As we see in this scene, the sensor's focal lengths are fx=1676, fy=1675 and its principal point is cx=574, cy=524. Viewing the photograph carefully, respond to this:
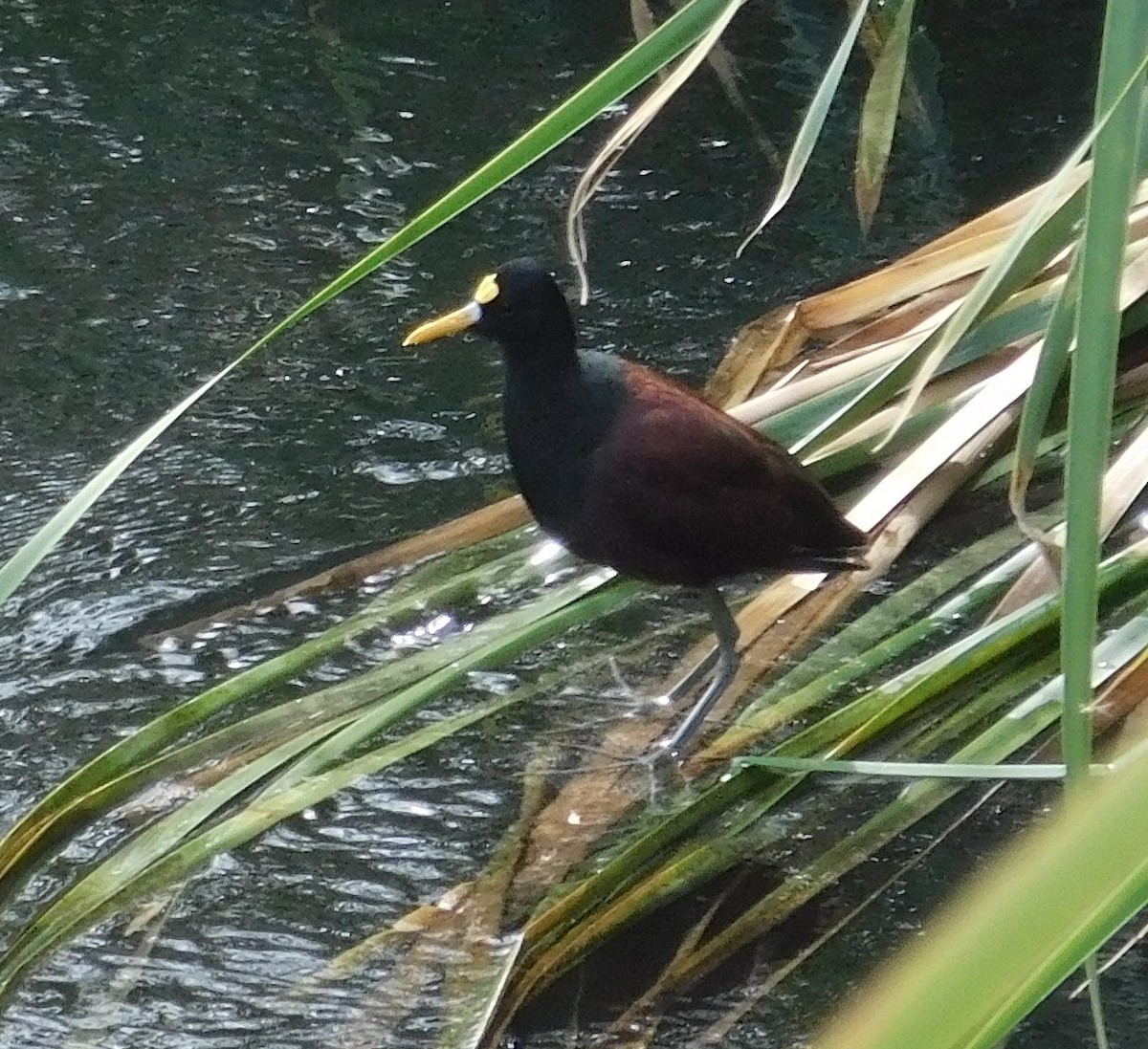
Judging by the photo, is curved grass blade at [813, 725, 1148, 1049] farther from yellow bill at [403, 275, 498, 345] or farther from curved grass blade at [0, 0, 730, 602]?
yellow bill at [403, 275, 498, 345]

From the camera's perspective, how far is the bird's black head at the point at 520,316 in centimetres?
211

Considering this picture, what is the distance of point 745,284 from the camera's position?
11.5 ft

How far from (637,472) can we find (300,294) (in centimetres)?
149

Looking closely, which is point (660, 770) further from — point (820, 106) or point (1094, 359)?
point (1094, 359)

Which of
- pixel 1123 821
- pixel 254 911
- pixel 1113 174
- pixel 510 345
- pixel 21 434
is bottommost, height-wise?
pixel 254 911

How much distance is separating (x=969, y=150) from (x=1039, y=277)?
6.49 feet

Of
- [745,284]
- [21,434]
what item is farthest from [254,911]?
[745,284]

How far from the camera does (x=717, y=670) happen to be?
223 cm

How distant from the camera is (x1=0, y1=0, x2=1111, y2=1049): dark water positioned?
200cm

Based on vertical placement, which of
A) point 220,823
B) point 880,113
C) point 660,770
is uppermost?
point 880,113

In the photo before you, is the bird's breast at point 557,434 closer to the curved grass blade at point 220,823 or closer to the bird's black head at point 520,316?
the bird's black head at point 520,316

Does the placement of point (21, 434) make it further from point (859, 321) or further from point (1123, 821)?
point (1123, 821)

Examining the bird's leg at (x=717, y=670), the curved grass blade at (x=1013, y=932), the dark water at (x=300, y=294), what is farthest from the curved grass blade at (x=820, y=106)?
the curved grass blade at (x=1013, y=932)

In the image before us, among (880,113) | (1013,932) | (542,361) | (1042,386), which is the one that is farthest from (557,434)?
(1013,932)
